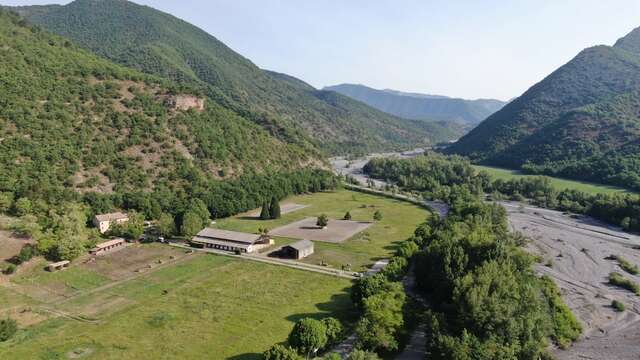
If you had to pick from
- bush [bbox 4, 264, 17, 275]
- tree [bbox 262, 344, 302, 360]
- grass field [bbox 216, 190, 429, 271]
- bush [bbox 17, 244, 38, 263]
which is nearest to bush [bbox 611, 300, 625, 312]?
grass field [bbox 216, 190, 429, 271]

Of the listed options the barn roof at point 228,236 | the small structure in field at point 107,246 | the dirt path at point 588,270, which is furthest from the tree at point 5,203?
the dirt path at point 588,270

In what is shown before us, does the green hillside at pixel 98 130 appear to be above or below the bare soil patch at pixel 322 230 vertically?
above

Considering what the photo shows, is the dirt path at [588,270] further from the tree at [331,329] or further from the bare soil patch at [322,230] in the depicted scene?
the bare soil patch at [322,230]

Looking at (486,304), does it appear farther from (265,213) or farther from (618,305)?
(265,213)

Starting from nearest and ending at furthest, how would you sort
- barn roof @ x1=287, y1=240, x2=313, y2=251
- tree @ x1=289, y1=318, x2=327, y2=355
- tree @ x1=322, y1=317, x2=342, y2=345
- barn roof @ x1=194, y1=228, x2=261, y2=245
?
tree @ x1=289, y1=318, x2=327, y2=355
tree @ x1=322, y1=317, x2=342, y2=345
barn roof @ x1=287, y1=240, x2=313, y2=251
barn roof @ x1=194, y1=228, x2=261, y2=245

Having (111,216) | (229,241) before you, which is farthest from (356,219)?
(111,216)

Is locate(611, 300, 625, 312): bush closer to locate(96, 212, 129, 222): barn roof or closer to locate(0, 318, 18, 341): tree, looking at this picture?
locate(0, 318, 18, 341): tree

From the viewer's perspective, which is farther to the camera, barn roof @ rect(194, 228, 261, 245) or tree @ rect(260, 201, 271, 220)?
tree @ rect(260, 201, 271, 220)
